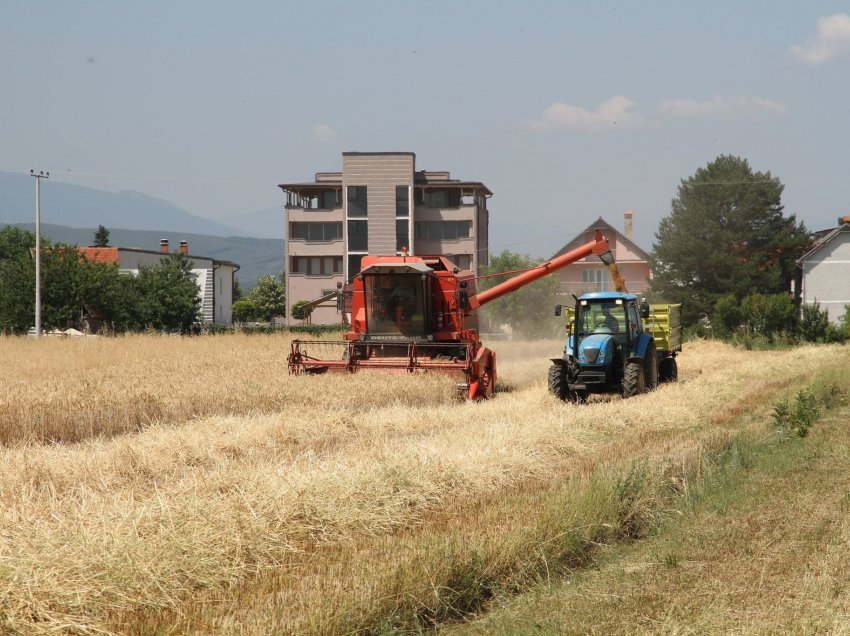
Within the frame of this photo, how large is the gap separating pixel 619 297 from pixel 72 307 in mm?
36783

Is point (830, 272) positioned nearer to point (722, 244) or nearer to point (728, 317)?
point (722, 244)

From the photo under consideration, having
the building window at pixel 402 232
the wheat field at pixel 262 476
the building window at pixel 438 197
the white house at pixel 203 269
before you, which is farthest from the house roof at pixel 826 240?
the white house at pixel 203 269

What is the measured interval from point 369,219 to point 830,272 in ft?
106

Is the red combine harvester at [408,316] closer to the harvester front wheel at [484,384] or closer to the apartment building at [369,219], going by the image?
the harvester front wheel at [484,384]

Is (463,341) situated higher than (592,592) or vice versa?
(463,341)

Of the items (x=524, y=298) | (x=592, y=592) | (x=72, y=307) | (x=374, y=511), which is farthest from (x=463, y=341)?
(x=524, y=298)

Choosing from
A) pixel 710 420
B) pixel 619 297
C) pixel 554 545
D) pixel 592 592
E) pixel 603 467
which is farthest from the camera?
pixel 619 297

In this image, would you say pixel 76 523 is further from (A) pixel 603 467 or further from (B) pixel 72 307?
(B) pixel 72 307

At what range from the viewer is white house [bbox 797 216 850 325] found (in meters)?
54.6

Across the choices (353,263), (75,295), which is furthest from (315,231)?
(75,295)

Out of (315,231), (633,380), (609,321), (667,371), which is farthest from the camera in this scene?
(315,231)

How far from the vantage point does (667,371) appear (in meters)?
23.0

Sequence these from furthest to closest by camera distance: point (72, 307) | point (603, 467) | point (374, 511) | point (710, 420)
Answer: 1. point (72, 307)
2. point (710, 420)
3. point (603, 467)
4. point (374, 511)

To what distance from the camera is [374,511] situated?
26.5 feet
